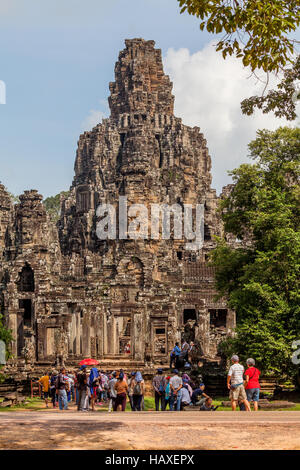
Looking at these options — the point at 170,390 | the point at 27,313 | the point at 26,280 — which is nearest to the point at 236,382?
the point at 170,390

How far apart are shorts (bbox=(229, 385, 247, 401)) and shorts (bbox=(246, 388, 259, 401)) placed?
0.76m

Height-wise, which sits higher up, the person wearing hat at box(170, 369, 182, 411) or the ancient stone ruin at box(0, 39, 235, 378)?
the ancient stone ruin at box(0, 39, 235, 378)

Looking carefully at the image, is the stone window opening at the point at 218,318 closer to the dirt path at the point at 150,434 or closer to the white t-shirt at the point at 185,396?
the white t-shirt at the point at 185,396

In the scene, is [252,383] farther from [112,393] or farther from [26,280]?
[26,280]

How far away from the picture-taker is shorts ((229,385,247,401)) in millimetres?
16203

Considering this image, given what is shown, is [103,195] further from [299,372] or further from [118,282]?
[299,372]

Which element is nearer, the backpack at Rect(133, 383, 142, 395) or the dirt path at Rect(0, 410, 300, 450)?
the dirt path at Rect(0, 410, 300, 450)

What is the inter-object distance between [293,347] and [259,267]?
332cm

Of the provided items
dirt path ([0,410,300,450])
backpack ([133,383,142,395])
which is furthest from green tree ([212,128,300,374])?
dirt path ([0,410,300,450])

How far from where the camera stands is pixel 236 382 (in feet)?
52.5

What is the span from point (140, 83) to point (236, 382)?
66814 mm

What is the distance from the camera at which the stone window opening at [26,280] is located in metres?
36.4

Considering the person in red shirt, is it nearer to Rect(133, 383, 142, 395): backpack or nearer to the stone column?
Rect(133, 383, 142, 395): backpack

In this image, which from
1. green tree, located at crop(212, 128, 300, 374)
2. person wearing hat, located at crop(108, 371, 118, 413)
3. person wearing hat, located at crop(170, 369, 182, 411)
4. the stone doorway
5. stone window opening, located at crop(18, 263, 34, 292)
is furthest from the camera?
stone window opening, located at crop(18, 263, 34, 292)
